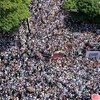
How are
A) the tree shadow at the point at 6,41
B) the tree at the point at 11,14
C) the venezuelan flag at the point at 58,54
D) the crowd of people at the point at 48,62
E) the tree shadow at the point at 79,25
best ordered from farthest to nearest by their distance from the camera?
the tree shadow at the point at 79,25 → the tree shadow at the point at 6,41 → the venezuelan flag at the point at 58,54 → the tree at the point at 11,14 → the crowd of people at the point at 48,62

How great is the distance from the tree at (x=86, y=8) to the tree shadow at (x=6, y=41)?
453 cm

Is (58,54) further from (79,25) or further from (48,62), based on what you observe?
(79,25)

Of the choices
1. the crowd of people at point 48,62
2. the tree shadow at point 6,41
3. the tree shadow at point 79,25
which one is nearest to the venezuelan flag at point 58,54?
the crowd of people at point 48,62

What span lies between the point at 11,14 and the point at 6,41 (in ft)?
7.34

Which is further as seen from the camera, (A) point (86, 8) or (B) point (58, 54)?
(A) point (86, 8)

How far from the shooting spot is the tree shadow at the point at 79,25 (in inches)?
1148

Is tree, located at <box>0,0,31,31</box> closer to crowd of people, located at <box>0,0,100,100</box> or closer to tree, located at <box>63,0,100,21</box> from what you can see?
crowd of people, located at <box>0,0,100,100</box>

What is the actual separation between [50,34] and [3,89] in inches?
221

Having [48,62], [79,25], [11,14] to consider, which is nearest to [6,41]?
[11,14]

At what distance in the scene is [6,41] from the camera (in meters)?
28.8

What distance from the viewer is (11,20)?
27.6 metres

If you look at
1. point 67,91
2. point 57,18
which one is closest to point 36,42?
point 57,18

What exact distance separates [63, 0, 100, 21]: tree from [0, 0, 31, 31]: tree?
337 cm

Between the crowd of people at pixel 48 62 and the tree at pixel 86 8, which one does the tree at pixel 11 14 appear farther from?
the tree at pixel 86 8
